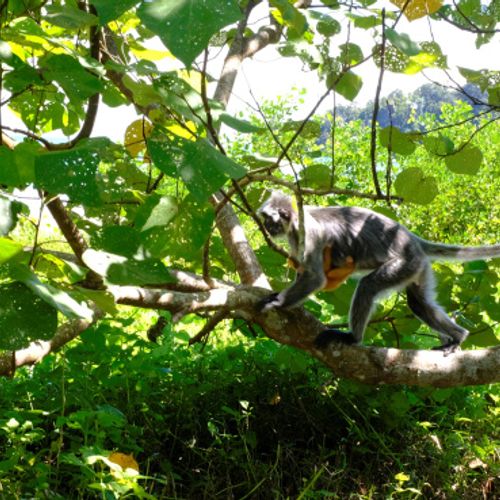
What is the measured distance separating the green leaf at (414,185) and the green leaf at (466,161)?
0.09m

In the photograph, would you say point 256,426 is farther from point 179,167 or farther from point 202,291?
point 179,167

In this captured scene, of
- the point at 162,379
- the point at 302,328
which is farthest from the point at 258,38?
the point at 162,379

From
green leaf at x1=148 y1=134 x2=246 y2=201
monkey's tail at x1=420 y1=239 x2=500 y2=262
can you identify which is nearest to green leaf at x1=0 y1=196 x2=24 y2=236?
green leaf at x1=148 y1=134 x2=246 y2=201

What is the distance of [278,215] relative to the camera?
3.50 meters

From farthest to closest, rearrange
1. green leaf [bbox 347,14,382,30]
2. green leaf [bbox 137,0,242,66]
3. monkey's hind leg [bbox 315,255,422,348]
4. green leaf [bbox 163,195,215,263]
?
monkey's hind leg [bbox 315,255,422,348]
green leaf [bbox 347,14,382,30]
green leaf [bbox 163,195,215,263]
green leaf [bbox 137,0,242,66]

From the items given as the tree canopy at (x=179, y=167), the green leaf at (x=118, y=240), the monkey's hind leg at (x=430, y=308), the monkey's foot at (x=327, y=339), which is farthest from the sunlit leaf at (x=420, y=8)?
the monkey's hind leg at (x=430, y=308)

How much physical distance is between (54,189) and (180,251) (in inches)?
22.4

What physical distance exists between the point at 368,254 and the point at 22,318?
2777 mm

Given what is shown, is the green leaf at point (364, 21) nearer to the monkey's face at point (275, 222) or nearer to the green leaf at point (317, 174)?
the green leaf at point (317, 174)

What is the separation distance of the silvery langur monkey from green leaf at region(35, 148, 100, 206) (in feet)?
7.72

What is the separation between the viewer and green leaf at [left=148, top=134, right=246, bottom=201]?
0.81 m

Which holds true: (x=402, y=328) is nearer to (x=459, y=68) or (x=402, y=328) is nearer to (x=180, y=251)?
(x=459, y=68)

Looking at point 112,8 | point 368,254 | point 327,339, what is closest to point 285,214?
point 368,254

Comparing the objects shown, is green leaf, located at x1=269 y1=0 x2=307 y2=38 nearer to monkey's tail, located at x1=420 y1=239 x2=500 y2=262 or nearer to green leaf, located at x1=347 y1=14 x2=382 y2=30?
green leaf, located at x1=347 y1=14 x2=382 y2=30
